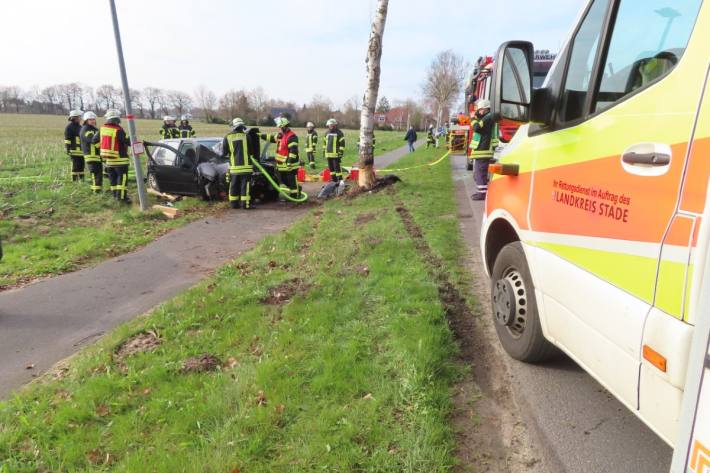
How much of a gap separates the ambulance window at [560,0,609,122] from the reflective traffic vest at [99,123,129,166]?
10233 mm

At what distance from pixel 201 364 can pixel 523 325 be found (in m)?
2.37

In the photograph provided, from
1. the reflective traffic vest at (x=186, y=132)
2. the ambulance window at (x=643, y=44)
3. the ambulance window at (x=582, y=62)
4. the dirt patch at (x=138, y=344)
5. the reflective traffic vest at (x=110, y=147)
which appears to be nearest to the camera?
the ambulance window at (x=643, y=44)

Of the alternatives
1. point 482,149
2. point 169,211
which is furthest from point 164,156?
point 482,149

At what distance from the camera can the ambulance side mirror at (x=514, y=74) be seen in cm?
260

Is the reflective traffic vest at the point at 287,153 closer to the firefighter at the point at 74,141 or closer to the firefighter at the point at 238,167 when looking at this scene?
the firefighter at the point at 238,167

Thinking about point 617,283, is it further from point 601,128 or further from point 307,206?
point 307,206

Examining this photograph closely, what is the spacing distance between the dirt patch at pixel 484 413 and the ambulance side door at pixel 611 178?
0.59 metres

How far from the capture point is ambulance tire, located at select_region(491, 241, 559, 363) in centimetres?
295

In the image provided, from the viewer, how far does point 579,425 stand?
8.70 ft

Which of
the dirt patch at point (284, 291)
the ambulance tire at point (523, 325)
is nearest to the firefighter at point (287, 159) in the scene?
the dirt patch at point (284, 291)

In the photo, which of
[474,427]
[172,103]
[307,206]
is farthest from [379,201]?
[172,103]

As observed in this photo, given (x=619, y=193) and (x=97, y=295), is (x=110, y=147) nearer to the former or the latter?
(x=97, y=295)

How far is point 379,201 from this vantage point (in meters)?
9.84

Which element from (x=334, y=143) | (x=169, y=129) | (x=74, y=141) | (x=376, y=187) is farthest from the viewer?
(x=169, y=129)
